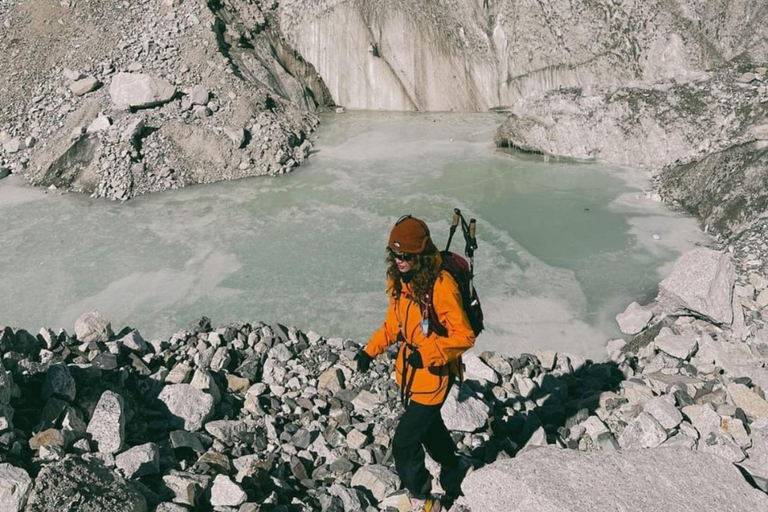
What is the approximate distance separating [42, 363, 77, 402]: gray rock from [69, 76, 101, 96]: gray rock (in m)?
12.2

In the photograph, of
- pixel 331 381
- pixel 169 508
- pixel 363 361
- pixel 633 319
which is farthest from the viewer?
pixel 633 319

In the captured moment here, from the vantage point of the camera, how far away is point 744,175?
1185cm

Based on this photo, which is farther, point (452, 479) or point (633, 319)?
point (633, 319)

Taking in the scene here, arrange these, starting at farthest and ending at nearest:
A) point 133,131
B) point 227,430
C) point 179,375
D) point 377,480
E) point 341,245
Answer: point 133,131 < point 341,245 < point 179,375 < point 227,430 < point 377,480

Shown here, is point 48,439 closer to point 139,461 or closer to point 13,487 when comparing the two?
point 139,461

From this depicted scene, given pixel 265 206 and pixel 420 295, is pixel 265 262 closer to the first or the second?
pixel 265 206

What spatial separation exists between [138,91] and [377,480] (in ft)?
42.0

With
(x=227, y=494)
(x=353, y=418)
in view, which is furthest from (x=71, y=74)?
(x=227, y=494)

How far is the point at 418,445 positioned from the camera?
14.4 feet

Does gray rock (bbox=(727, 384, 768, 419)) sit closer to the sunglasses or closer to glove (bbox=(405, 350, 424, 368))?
glove (bbox=(405, 350, 424, 368))

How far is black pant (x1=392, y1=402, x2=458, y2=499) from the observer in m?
4.25

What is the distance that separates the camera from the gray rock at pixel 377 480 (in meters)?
5.10

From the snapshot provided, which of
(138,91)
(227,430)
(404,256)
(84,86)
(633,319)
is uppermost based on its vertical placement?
(84,86)

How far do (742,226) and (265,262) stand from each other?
8.10 meters
